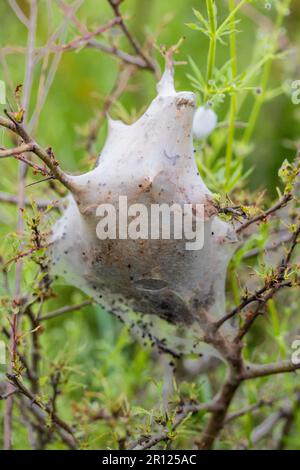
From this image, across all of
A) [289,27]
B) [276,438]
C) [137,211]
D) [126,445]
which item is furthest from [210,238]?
[289,27]

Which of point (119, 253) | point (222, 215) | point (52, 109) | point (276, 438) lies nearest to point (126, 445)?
point (119, 253)

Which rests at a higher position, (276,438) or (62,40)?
(62,40)

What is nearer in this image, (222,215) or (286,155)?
(222,215)

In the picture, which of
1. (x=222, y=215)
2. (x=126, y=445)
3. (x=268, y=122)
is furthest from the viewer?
(x=268, y=122)

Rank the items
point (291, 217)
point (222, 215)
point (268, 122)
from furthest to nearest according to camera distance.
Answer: point (268, 122)
point (291, 217)
point (222, 215)

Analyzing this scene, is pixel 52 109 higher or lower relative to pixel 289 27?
lower

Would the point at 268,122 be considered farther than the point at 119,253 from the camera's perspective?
Yes

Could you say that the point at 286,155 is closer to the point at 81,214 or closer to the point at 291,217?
the point at 291,217

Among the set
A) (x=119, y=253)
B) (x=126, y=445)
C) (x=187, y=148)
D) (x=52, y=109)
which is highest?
(x=52, y=109)

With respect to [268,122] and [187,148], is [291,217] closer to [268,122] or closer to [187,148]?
[187,148]
